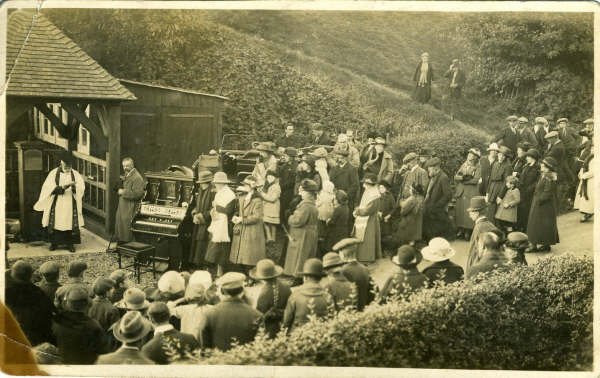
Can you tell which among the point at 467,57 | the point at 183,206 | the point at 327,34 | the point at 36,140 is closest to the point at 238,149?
the point at 183,206

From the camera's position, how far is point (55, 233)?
691 centimetres

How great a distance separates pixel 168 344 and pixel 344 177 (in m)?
2.53

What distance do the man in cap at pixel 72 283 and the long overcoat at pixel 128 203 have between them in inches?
19.3

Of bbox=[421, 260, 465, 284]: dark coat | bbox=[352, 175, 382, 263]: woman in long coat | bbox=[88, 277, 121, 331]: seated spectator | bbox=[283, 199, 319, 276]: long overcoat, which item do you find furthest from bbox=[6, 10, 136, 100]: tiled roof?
bbox=[421, 260, 465, 284]: dark coat

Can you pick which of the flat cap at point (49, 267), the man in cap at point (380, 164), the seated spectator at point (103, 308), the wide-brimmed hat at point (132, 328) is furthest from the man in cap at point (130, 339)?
the man in cap at point (380, 164)

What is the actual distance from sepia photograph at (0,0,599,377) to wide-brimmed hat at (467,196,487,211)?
0.04 metres

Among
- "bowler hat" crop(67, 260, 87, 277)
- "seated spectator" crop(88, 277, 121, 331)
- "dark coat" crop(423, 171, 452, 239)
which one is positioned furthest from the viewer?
"dark coat" crop(423, 171, 452, 239)

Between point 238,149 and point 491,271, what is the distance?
118 inches

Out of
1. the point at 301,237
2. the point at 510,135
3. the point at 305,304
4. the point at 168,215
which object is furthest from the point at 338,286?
the point at 510,135

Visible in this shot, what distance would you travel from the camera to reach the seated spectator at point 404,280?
21.7 ft

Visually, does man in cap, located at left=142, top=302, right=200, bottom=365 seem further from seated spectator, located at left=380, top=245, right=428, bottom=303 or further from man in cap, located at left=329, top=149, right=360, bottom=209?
man in cap, located at left=329, top=149, right=360, bottom=209

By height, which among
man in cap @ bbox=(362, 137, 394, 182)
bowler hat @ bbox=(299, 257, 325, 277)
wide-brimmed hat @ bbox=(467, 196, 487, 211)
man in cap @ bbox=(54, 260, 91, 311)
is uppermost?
man in cap @ bbox=(362, 137, 394, 182)

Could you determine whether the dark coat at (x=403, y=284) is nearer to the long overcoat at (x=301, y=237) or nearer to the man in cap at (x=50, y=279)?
the long overcoat at (x=301, y=237)

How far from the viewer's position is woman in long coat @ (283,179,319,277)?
22.1ft
